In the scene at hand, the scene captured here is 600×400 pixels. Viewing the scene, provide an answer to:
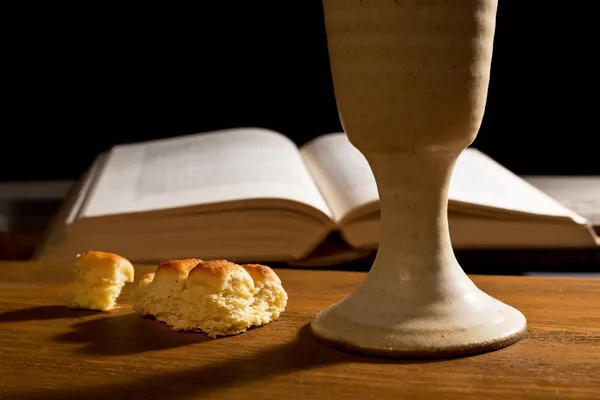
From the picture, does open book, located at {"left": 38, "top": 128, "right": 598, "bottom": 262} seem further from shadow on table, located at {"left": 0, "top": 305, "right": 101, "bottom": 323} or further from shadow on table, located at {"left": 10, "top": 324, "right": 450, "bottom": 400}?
shadow on table, located at {"left": 10, "top": 324, "right": 450, "bottom": 400}

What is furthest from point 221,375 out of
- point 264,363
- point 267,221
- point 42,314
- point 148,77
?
point 148,77

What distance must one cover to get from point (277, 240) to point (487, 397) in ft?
2.08

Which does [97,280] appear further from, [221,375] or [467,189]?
[467,189]

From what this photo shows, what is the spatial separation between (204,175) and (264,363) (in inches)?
28.9

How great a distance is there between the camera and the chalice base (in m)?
0.58

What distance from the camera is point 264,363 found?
57 cm

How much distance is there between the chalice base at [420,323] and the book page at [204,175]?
47 centimetres

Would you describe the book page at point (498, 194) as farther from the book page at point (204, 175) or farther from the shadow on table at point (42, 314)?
the shadow on table at point (42, 314)

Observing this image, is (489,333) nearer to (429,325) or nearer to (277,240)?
(429,325)

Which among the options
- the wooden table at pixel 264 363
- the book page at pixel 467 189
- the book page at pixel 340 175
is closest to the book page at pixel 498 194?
the book page at pixel 467 189

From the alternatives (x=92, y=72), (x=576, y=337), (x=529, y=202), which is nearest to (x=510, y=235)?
(x=529, y=202)

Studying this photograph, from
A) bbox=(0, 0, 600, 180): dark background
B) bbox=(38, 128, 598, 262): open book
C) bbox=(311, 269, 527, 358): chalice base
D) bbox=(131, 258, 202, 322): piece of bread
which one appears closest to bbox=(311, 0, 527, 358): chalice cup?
bbox=(311, 269, 527, 358): chalice base

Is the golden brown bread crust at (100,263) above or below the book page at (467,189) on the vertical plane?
above

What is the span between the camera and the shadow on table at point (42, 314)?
2.32ft
